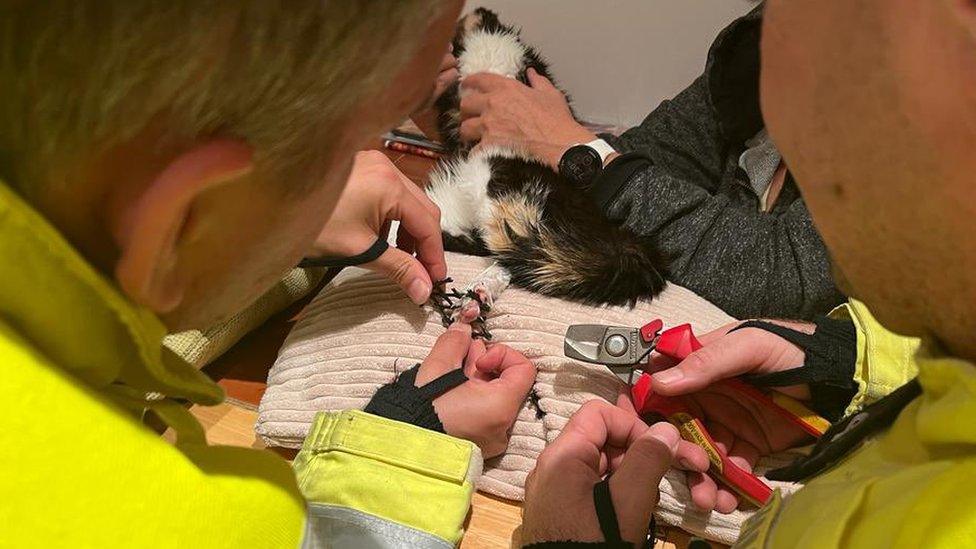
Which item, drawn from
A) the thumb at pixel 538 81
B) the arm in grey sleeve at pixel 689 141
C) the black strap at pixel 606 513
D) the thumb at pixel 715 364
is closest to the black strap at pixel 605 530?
the black strap at pixel 606 513

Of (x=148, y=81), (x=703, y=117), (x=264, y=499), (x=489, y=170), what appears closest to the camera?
(x=148, y=81)

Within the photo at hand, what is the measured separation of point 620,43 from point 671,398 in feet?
2.56

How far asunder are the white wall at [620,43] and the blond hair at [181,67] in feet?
3.53

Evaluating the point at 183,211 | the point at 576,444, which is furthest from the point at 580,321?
the point at 183,211

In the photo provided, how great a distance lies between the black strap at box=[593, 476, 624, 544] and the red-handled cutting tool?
11 cm

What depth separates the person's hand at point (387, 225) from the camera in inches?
31.7

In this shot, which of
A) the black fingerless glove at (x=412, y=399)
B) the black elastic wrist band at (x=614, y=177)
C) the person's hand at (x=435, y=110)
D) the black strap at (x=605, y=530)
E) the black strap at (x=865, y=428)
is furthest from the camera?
the person's hand at (x=435, y=110)

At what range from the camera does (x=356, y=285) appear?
900mm

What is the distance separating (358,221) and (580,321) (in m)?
0.26

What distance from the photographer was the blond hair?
10.2 inches

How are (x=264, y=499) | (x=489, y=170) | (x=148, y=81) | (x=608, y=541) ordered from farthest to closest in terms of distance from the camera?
(x=489, y=170), (x=608, y=541), (x=264, y=499), (x=148, y=81)

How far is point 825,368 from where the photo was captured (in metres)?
0.71

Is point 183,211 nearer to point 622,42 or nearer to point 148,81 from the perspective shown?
point 148,81

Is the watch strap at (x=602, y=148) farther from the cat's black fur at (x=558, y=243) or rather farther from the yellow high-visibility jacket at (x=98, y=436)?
the yellow high-visibility jacket at (x=98, y=436)
